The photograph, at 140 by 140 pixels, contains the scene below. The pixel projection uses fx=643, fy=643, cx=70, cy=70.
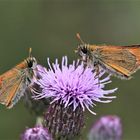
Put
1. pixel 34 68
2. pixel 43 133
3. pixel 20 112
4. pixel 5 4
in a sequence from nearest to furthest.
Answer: pixel 43 133 < pixel 34 68 < pixel 20 112 < pixel 5 4

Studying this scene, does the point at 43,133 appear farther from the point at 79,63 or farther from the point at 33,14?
the point at 33,14

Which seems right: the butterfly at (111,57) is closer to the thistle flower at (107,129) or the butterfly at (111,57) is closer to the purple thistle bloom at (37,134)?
the purple thistle bloom at (37,134)

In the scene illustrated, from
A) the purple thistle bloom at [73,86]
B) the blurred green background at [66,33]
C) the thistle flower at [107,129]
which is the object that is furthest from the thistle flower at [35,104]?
the blurred green background at [66,33]

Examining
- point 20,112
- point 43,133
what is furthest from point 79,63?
point 20,112

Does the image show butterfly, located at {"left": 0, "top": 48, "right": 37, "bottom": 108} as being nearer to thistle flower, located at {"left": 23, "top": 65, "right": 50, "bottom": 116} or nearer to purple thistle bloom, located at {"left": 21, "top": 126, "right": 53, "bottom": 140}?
thistle flower, located at {"left": 23, "top": 65, "right": 50, "bottom": 116}

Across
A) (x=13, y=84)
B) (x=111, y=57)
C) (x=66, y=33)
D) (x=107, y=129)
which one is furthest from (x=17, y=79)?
(x=66, y=33)

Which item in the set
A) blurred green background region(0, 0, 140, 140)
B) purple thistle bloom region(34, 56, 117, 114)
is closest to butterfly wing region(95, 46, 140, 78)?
purple thistle bloom region(34, 56, 117, 114)
